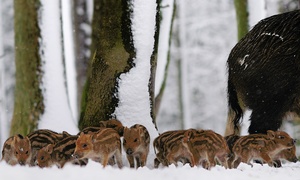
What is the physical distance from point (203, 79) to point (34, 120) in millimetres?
17677

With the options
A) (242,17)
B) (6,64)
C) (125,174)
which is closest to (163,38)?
(242,17)

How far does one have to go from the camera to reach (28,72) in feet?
22.6

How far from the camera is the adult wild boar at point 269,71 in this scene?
6090 millimetres

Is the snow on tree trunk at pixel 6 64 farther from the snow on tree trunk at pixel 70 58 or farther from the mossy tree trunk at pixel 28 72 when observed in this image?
the mossy tree trunk at pixel 28 72

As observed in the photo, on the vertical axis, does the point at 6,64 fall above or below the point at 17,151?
below

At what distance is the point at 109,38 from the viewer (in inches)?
236

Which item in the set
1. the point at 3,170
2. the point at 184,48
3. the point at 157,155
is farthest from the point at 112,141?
the point at 184,48

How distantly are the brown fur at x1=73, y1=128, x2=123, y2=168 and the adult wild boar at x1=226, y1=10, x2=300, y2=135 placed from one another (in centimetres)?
176

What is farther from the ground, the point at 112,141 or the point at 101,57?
the point at 101,57

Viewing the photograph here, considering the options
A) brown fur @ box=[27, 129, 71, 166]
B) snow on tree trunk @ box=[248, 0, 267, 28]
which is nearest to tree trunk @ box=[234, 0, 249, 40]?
snow on tree trunk @ box=[248, 0, 267, 28]

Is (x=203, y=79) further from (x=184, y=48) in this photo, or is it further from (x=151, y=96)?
(x=151, y=96)

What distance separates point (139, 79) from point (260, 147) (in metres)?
1.29

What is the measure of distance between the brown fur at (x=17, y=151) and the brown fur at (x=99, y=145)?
1.61 feet

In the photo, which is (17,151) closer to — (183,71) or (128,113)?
(128,113)
